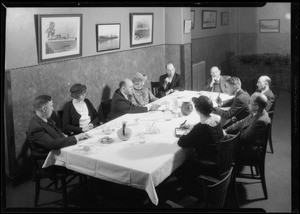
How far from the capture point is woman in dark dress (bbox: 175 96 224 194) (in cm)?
311

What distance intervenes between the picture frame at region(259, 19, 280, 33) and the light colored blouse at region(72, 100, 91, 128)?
7.04m

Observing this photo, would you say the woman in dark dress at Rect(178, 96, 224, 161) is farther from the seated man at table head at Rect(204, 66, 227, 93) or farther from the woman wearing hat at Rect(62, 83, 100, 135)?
the seated man at table head at Rect(204, 66, 227, 93)

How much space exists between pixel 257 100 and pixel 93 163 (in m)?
1.83

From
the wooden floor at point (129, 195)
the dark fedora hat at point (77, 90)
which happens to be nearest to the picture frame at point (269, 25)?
the wooden floor at point (129, 195)

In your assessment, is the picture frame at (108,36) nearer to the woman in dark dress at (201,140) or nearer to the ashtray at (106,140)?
the ashtray at (106,140)

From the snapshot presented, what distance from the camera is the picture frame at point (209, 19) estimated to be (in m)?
8.77

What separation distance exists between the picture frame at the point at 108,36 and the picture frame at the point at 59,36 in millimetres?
499

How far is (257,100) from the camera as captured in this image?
143 inches

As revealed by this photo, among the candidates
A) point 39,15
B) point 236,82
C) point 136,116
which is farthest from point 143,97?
point 39,15

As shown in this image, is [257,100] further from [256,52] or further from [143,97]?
[256,52]

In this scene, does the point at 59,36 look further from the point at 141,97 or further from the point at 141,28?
the point at 141,28

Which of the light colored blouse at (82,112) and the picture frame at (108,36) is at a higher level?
the picture frame at (108,36)

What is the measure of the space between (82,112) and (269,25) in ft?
23.5

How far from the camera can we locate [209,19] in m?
9.06
